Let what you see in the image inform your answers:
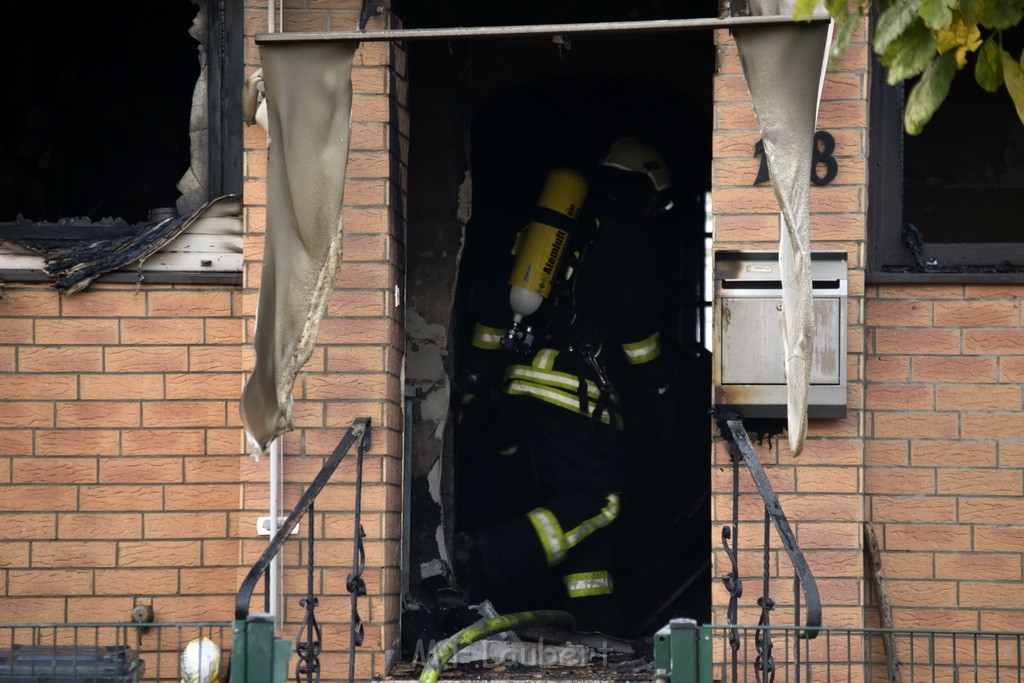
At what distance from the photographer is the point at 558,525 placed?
652cm

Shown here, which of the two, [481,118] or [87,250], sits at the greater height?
[481,118]

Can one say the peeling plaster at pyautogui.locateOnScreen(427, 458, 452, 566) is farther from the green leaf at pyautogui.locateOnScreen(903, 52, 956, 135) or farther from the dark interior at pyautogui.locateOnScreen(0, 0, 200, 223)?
the green leaf at pyautogui.locateOnScreen(903, 52, 956, 135)

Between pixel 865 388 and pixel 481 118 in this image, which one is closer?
pixel 865 388

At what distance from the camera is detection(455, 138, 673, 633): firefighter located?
6.54 metres

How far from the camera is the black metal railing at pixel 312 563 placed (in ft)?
15.6

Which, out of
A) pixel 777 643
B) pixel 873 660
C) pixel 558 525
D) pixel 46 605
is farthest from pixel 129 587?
pixel 873 660

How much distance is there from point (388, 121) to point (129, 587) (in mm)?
2150

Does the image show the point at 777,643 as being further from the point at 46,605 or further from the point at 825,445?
the point at 46,605

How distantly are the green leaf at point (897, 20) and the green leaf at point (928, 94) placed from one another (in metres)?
0.19

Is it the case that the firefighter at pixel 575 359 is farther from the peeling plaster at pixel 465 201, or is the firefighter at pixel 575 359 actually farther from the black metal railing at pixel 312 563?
the black metal railing at pixel 312 563

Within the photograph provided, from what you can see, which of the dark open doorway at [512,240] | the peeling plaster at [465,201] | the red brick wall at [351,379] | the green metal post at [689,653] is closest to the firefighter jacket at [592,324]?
the dark open doorway at [512,240]

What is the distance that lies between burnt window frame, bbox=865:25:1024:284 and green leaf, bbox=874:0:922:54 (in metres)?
2.42

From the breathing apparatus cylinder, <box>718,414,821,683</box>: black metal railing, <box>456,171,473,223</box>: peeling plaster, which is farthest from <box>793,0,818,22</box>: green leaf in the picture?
<box>456,171,473,223</box>: peeling plaster

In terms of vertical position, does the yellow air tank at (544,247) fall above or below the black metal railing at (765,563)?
above
